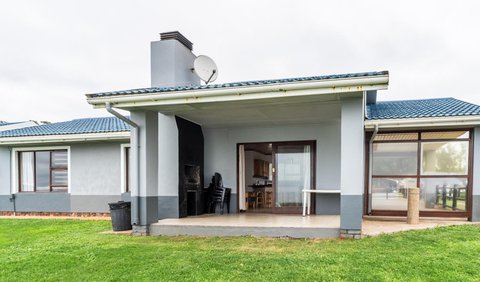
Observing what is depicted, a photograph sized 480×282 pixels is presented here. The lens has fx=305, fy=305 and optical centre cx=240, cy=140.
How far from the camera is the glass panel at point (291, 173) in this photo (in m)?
9.02

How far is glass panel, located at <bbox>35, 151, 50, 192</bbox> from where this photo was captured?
432 inches

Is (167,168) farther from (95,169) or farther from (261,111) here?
(95,169)

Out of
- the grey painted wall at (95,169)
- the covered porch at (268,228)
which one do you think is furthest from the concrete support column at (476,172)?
the grey painted wall at (95,169)

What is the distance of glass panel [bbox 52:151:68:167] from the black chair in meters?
5.53

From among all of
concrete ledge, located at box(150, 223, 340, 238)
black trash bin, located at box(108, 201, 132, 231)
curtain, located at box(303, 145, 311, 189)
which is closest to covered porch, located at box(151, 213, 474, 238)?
concrete ledge, located at box(150, 223, 340, 238)

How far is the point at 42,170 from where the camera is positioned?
1104 centimetres

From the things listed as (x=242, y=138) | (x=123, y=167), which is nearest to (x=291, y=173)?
(x=242, y=138)

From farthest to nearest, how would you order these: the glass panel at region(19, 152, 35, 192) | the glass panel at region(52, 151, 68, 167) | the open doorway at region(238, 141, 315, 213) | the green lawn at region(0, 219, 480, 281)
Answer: the glass panel at region(19, 152, 35, 192), the glass panel at region(52, 151, 68, 167), the open doorway at region(238, 141, 315, 213), the green lawn at region(0, 219, 480, 281)

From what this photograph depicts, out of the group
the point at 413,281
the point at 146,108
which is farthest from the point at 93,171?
the point at 413,281

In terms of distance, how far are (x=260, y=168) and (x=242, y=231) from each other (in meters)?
6.92

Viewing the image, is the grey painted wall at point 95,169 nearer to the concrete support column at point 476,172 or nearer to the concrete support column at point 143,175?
the concrete support column at point 143,175

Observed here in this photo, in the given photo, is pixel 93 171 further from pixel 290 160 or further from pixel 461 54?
pixel 461 54

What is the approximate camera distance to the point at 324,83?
17.2ft

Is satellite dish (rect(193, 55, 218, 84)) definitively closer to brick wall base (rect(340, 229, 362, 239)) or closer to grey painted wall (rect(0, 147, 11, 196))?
brick wall base (rect(340, 229, 362, 239))
